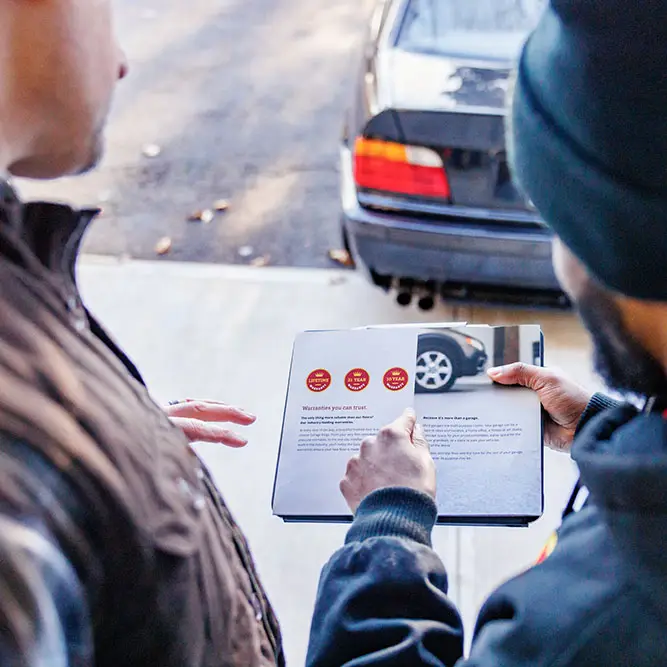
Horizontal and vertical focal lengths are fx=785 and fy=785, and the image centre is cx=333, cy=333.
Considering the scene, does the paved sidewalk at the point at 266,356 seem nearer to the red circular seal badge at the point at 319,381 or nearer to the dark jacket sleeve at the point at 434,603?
the red circular seal badge at the point at 319,381

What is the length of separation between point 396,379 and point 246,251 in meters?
2.60

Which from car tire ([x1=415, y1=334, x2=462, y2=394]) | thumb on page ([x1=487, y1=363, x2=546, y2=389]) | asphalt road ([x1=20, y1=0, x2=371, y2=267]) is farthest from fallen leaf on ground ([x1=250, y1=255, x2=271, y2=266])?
thumb on page ([x1=487, y1=363, x2=546, y2=389])

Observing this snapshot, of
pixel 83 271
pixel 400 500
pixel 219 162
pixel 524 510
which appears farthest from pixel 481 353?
pixel 219 162

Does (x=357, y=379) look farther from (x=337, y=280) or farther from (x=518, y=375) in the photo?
(x=337, y=280)

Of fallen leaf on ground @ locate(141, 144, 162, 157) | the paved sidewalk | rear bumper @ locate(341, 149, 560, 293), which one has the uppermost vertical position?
rear bumper @ locate(341, 149, 560, 293)

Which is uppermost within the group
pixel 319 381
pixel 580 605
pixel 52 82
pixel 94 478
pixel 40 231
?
pixel 52 82

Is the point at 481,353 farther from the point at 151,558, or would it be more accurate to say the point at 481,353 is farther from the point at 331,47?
the point at 331,47

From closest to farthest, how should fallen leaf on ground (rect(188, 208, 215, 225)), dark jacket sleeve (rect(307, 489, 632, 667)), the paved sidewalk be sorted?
dark jacket sleeve (rect(307, 489, 632, 667)) < the paved sidewalk < fallen leaf on ground (rect(188, 208, 215, 225))

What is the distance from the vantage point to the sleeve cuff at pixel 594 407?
1489 millimetres

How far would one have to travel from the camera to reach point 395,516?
51.4 inches

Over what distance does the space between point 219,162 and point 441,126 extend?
2553mm

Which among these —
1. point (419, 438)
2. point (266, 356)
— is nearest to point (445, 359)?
point (419, 438)

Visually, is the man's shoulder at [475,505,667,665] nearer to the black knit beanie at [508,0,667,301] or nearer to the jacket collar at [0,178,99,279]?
the black knit beanie at [508,0,667,301]

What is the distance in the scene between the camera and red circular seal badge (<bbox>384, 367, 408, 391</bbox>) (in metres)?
1.70
